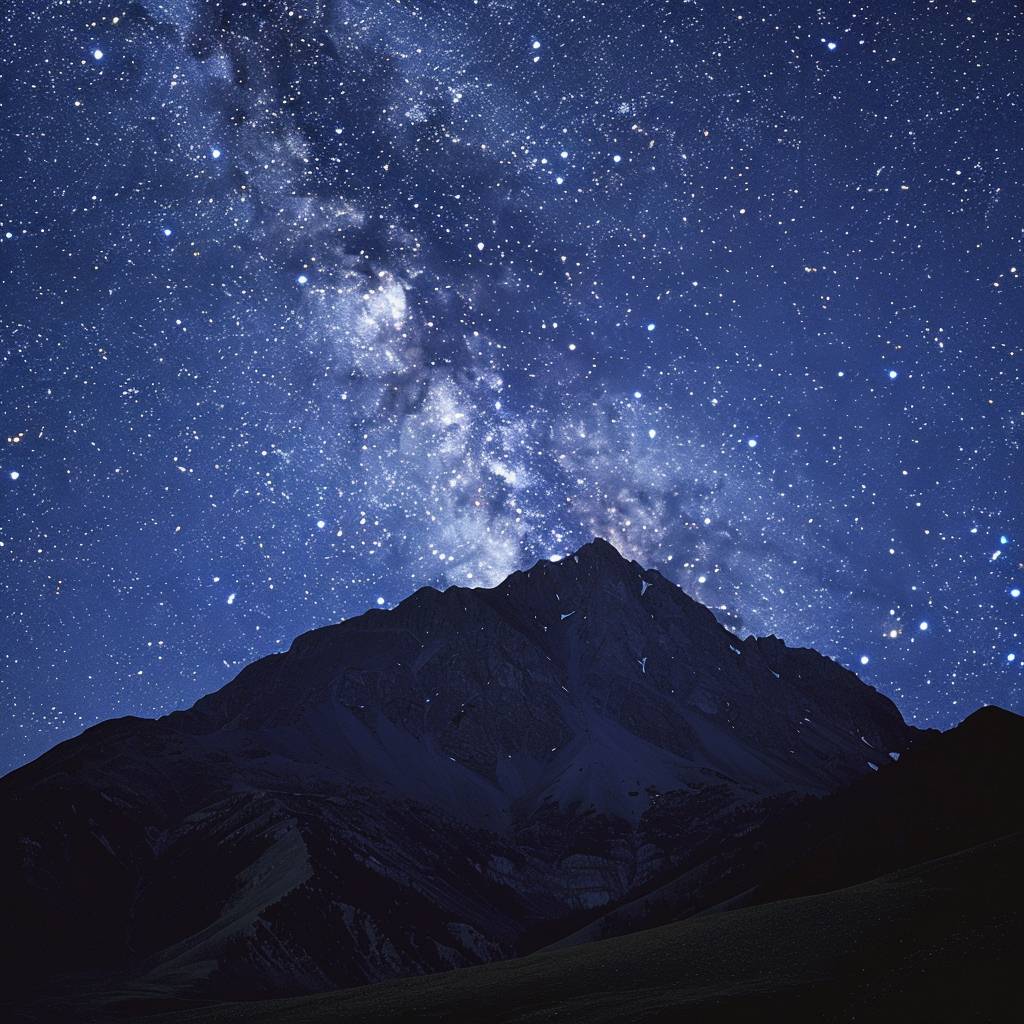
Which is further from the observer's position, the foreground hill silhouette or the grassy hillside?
the foreground hill silhouette

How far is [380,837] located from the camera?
378 feet

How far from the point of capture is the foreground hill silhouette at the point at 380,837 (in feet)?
199

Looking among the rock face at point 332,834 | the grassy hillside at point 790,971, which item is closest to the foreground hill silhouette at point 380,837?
the rock face at point 332,834

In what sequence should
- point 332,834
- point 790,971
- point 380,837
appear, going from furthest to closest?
point 380,837
point 332,834
point 790,971

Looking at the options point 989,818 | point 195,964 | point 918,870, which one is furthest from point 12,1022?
point 989,818

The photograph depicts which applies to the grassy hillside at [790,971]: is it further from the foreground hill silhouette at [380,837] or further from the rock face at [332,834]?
the rock face at [332,834]

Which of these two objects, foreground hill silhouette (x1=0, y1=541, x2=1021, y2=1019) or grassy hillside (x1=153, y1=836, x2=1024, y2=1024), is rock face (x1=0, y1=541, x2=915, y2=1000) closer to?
foreground hill silhouette (x1=0, y1=541, x2=1021, y2=1019)

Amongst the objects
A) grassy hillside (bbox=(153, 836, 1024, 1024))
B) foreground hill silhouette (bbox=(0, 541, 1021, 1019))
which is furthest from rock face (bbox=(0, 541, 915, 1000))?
grassy hillside (bbox=(153, 836, 1024, 1024))

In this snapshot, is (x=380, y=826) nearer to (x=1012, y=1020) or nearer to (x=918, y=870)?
(x=918, y=870)

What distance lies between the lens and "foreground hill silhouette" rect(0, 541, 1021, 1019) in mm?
60562

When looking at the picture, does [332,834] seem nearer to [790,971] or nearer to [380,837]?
[380,837]

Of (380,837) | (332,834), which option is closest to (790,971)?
(332,834)

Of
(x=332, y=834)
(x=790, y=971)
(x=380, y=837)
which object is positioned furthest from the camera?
(x=380, y=837)

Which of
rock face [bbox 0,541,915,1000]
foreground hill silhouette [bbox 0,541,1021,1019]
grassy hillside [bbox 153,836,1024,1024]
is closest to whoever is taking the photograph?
grassy hillside [bbox 153,836,1024,1024]
